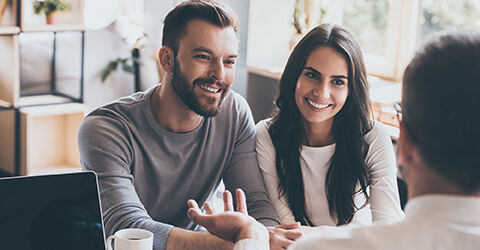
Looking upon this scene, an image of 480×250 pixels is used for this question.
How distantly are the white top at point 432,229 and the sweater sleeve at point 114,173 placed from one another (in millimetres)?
832

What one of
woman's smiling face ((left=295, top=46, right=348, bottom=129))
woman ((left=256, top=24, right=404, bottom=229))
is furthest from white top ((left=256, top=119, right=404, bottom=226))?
woman's smiling face ((left=295, top=46, right=348, bottom=129))

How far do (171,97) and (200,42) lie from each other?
0.63ft

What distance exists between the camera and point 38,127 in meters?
3.96

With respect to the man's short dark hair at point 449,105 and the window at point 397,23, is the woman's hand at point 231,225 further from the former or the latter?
the window at point 397,23

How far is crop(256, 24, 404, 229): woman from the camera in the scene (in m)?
1.87

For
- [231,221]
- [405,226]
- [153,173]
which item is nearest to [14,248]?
[231,221]

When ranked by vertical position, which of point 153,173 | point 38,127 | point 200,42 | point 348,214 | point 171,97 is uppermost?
point 200,42

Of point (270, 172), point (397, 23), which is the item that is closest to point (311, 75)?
point (270, 172)

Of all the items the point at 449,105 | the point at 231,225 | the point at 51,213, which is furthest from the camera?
the point at 231,225

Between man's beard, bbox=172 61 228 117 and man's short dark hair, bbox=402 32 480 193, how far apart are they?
1072 millimetres

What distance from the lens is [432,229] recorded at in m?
0.76

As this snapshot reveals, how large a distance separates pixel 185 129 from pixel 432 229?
45.6 inches

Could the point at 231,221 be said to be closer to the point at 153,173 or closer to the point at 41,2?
the point at 153,173

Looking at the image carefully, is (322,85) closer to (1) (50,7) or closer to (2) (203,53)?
(2) (203,53)
